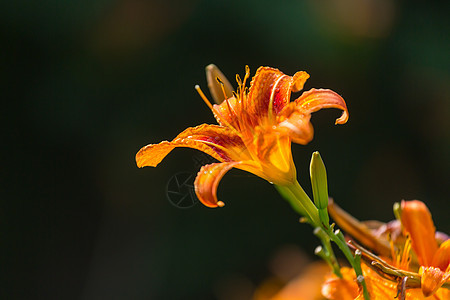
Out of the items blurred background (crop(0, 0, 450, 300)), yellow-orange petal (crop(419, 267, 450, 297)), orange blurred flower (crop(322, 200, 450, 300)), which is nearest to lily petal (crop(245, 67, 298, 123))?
orange blurred flower (crop(322, 200, 450, 300))

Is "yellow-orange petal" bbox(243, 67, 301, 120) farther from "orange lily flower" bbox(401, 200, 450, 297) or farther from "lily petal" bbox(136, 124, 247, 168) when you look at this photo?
"orange lily flower" bbox(401, 200, 450, 297)

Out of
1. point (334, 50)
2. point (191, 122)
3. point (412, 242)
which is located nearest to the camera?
point (412, 242)

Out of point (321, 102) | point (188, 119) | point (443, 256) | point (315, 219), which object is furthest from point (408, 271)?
point (188, 119)

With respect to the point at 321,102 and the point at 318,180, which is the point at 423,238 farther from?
the point at 321,102

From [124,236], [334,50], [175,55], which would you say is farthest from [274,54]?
[124,236]

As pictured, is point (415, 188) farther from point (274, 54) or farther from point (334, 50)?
point (274, 54)

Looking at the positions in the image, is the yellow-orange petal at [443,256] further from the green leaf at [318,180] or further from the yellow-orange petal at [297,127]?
the yellow-orange petal at [297,127]
